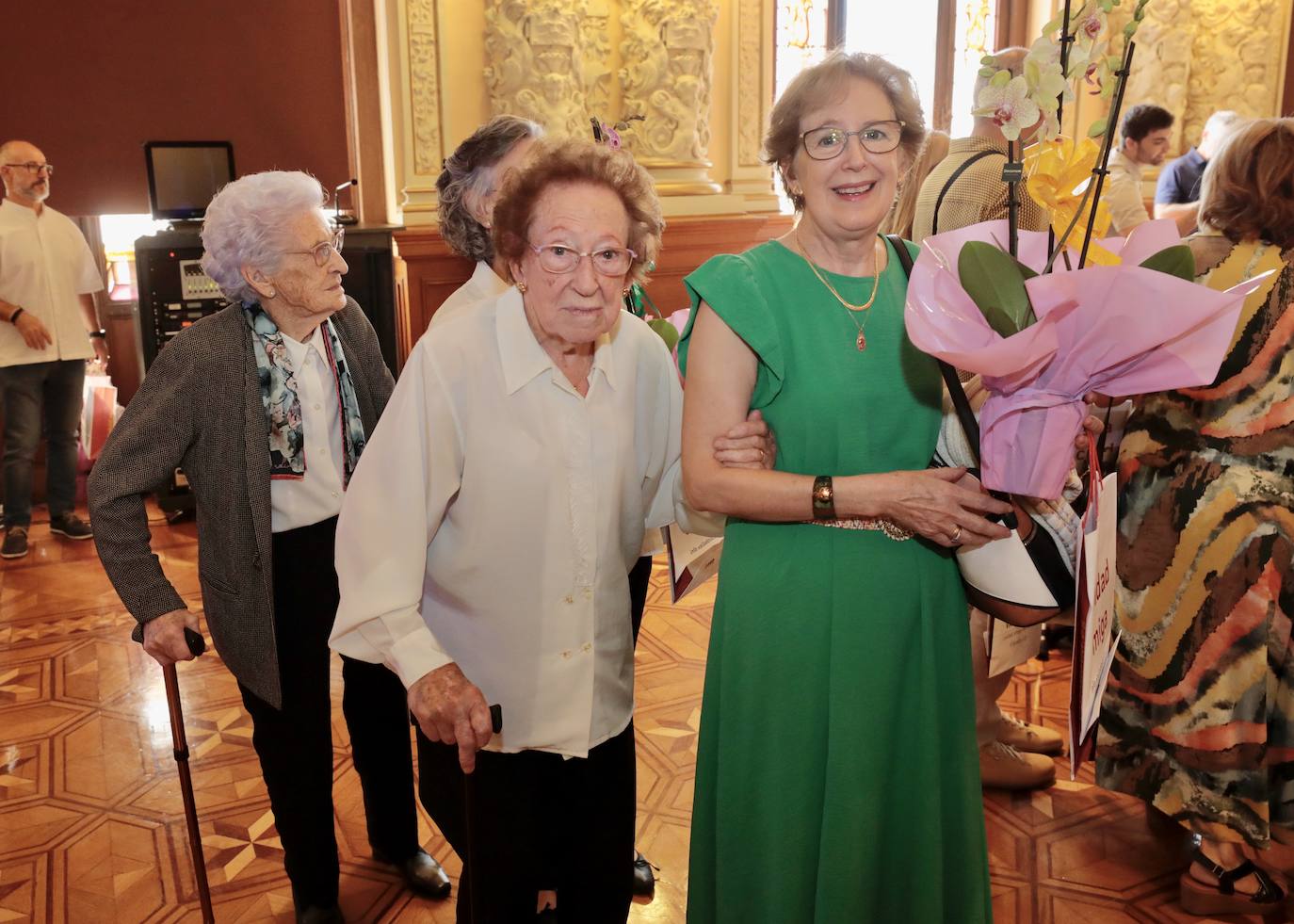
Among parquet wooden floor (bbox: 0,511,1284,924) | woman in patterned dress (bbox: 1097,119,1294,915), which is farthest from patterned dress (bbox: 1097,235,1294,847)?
parquet wooden floor (bbox: 0,511,1284,924)

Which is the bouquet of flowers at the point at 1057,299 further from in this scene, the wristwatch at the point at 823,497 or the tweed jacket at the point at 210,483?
the tweed jacket at the point at 210,483

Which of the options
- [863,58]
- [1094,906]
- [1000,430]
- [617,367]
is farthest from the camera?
[1094,906]

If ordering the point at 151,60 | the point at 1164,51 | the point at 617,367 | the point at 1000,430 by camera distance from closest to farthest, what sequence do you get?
1. the point at 1000,430
2. the point at 617,367
3. the point at 151,60
4. the point at 1164,51

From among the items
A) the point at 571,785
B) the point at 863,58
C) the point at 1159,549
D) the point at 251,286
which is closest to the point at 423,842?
the point at 571,785

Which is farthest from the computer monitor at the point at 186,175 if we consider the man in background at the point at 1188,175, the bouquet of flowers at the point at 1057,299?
the man in background at the point at 1188,175

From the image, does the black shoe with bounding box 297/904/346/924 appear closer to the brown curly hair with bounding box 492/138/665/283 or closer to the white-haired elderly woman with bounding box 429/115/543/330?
the white-haired elderly woman with bounding box 429/115/543/330

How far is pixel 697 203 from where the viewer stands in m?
6.71

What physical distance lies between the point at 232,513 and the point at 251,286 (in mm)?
464

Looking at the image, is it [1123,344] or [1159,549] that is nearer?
[1123,344]

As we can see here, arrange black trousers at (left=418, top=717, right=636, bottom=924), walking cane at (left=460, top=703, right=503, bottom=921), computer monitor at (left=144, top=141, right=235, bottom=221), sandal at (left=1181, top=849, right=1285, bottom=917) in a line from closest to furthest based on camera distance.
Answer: walking cane at (left=460, top=703, right=503, bottom=921) → black trousers at (left=418, top=717, right=636, bottom=924) → sandal at (left=1181, top=849, right=1285, bottom=917) → computer monitor at (left=144, top=141, right=235, bottom=221)

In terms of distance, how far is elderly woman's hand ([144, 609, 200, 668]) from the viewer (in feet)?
6.54

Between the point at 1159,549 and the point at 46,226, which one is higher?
the point at 46,226

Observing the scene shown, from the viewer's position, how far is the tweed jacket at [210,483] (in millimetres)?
2023

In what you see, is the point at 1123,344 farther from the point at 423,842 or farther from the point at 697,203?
the point at 697,203
